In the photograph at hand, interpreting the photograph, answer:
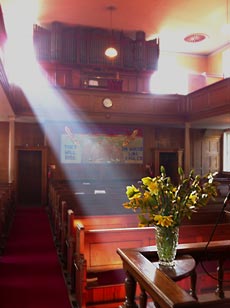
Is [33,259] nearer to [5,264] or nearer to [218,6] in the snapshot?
[5,264]

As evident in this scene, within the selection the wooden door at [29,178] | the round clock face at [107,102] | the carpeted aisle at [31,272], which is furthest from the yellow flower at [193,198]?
the wooden door at [29,178]

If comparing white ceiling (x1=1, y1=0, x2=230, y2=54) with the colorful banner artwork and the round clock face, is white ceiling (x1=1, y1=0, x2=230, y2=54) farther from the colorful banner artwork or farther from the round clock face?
the colorful banner artwork

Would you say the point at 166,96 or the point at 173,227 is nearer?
the point at 173,227

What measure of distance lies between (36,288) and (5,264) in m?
0.99

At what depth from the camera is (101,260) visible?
132 inches

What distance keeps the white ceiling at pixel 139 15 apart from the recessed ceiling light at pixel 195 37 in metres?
0.18

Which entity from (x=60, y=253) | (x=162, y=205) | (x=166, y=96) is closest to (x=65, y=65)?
(x=166, y=96)

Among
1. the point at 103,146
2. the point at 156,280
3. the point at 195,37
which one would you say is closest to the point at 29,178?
the point at 103,146

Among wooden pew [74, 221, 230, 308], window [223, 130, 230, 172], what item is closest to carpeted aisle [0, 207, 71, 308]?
wooden pew [74, 221, 230, 308]

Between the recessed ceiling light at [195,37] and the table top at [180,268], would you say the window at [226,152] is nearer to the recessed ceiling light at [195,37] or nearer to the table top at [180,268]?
the recessed ceiling light at [195,37]

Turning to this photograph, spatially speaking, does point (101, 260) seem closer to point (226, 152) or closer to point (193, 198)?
point (193, 198)

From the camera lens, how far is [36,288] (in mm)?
3875

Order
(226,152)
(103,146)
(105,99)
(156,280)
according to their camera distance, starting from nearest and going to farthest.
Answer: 1. (156,280)
2. (105,99)
3. (103,146)
4. (226,152)

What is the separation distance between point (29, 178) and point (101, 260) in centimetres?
767
